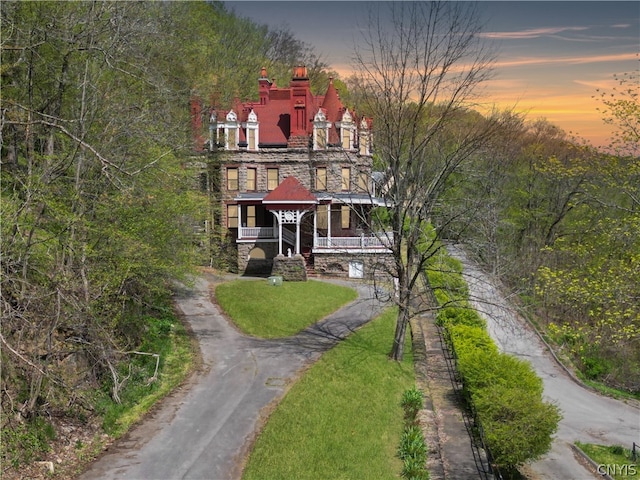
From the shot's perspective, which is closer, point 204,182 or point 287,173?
point 287,173

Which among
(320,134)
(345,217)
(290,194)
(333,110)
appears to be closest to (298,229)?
(290,194)

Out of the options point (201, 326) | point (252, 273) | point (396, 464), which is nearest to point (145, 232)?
point (201, 326)

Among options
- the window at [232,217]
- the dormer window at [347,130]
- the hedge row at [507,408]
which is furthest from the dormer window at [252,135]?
the hedge row at [507,408]

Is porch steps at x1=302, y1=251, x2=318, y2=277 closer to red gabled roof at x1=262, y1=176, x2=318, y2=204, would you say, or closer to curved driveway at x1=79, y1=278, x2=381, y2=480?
red gabled roof at x1=262, y1=176, x2=318, y2=204

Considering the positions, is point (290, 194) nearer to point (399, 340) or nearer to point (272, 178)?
point (272, 178)

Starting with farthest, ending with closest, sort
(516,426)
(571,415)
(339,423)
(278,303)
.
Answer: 1. (278,303)
2. (571,415)
3. (339,423)
4. (516,426)

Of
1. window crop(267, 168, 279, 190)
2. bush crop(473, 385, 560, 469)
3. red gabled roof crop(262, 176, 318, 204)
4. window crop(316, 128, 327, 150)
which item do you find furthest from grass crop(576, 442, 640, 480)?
window crop(267, 168, 279, 190)
